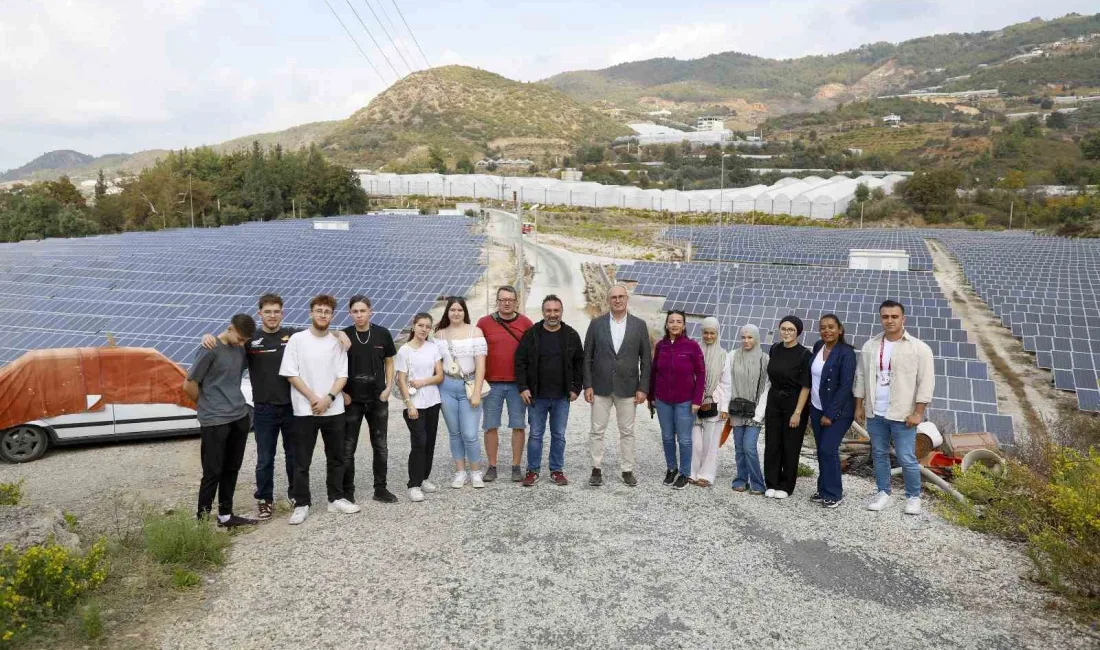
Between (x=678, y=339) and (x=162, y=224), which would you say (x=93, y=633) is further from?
(x=162, y=224)

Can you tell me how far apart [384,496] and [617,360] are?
2.37 metres

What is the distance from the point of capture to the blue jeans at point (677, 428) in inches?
262

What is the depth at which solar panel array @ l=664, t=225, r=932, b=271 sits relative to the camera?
35438 mm

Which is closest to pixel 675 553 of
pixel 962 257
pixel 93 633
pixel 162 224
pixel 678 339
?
pixel 678 339

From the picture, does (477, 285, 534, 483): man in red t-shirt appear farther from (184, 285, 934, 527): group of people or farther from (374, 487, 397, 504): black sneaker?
(374, 487, 397, 504): black sneaker

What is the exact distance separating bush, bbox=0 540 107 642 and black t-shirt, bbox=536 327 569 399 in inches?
137

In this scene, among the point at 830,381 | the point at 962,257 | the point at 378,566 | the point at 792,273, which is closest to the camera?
the point at 378,566

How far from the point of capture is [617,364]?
6.61 m

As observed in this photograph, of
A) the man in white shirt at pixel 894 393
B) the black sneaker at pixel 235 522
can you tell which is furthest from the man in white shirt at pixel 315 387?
the man in white shirt at pixel 894 393

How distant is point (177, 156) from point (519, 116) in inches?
3121

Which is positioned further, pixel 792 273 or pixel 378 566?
pixel 792 273

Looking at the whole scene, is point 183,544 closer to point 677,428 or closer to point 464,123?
point 677,428

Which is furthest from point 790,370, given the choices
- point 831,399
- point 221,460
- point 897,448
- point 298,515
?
point 221,460

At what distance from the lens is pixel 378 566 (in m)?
5.05
